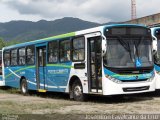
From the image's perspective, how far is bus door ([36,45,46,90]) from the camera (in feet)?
68.6

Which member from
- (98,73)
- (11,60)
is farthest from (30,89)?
(98,73)

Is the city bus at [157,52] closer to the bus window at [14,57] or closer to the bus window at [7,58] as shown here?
the bus window at [14,57]

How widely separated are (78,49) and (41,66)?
4.23 metres

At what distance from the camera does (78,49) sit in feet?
57.2

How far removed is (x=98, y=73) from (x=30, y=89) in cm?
760

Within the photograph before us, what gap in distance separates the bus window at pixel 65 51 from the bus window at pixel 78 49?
58 centimetres

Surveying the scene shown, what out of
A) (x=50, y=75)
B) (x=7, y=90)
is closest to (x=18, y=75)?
(x=7, y=90)

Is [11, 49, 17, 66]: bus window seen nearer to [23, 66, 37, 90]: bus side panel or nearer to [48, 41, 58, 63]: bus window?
[23, 66, 37, 90]: bus side panel

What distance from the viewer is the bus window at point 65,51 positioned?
18344 millimetres

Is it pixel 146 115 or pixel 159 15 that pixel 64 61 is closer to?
pixel 146 115

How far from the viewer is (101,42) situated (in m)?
15.8

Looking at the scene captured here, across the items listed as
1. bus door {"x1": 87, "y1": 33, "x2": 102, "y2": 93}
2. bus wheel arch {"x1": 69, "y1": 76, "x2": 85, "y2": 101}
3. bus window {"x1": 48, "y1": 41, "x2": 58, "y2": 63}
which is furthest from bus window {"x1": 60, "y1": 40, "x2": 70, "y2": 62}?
bus door {"x1": 87, "y1": 33, "x2": 102, "y2": 93}

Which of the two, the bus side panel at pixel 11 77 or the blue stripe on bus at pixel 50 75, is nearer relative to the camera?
the blue stripe on bus at pixel 50 75


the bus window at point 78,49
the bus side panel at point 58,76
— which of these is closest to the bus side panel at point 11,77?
the bus side panel at point 58,76
